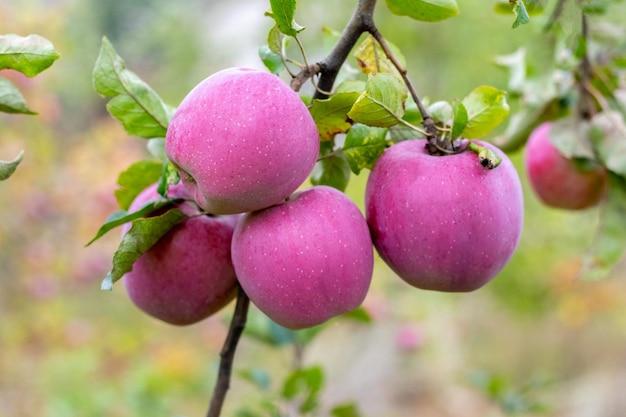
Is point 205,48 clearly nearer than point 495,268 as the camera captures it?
No

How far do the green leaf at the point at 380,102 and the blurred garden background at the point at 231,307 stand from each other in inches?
25.3

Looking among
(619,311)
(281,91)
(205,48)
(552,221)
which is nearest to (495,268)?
(281,91)

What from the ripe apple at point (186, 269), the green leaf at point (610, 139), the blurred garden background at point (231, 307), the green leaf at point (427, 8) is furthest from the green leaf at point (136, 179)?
the blurred garden background at point (231, 307)

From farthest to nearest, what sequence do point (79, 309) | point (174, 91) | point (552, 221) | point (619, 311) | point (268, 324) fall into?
point (174, 91) → point (79, 309) → point (619, 311) → point (552, 221) → point (268, 324)

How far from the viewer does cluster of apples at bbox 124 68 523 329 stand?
42cm

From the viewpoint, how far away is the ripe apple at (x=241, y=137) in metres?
0.42

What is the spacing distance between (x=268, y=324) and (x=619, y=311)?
2497 mm

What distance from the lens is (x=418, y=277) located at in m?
0.47

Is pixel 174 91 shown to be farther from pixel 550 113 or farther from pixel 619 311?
pixel 550 113

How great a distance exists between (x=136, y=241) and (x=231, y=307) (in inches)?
68.9

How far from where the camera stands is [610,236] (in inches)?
28.4

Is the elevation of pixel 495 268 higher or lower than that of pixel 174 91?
higher

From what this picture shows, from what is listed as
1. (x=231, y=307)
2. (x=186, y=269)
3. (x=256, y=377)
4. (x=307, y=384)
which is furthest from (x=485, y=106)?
(x=231, y=307)

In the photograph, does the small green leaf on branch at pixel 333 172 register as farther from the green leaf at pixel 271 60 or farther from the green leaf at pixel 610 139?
the green leaf at pixel 610 139
